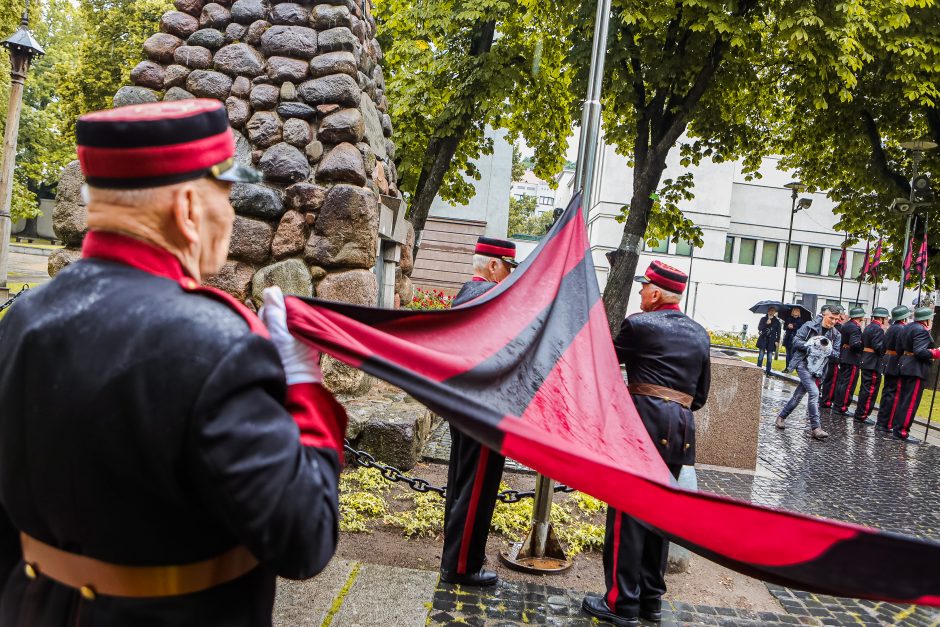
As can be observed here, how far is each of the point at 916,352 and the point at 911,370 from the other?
335mm

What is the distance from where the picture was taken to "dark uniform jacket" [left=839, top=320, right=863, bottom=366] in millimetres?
14115

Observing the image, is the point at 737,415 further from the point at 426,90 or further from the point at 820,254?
the point at 820,254

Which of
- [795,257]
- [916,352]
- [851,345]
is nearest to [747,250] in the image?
[795,257]

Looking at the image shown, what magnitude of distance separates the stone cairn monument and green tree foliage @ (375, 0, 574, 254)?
6.40m

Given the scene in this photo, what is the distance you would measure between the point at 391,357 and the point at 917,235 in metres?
20.6

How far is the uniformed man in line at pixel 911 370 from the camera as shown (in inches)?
478

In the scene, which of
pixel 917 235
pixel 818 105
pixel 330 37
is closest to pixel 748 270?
pixel 917 235

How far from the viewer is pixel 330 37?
6762 millimetres

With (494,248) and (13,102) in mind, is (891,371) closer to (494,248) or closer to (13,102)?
(494,248)

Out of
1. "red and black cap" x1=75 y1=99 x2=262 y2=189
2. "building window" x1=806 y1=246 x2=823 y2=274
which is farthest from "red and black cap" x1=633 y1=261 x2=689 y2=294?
"building window" x1=806 y1=246 x2=823 y2=274

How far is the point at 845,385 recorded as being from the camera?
14.7m

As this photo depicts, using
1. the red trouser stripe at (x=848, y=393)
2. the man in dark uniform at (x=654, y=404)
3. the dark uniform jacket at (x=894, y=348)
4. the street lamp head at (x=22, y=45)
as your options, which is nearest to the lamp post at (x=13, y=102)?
the street lamp head at (x=22, y=45)

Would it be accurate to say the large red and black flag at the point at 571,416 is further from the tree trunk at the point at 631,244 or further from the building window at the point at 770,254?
the building window at the point at 770,254

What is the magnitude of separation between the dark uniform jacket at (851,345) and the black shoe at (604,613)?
40.0 ft
